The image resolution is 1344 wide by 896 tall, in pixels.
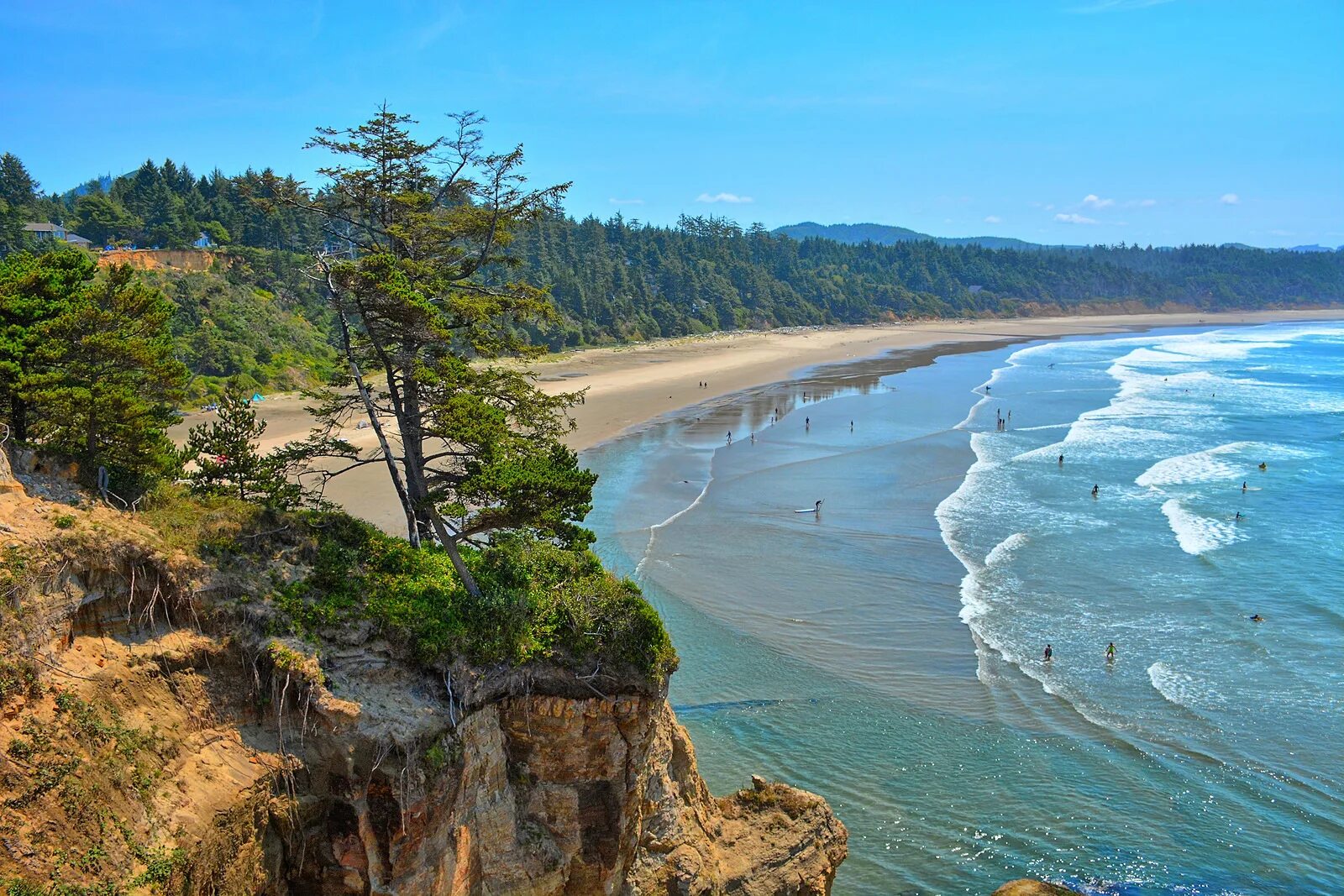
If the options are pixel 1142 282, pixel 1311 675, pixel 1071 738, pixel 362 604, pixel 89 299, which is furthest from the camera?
pixel 1142 282

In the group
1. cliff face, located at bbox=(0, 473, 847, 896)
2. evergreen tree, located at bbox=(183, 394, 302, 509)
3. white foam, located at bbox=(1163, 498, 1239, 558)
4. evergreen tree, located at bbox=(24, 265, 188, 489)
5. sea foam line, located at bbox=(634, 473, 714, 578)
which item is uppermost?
evergreen tree, located at bbox=(24, 265, 188, 489)

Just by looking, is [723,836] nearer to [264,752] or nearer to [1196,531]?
[264,752]

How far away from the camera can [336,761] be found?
10.3 metres

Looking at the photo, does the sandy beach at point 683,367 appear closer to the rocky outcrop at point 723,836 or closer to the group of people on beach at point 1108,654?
A: the group of people on beach at point 1108,654

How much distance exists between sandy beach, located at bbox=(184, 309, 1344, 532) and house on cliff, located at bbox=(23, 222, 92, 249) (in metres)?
25.0

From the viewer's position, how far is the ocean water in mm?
17422

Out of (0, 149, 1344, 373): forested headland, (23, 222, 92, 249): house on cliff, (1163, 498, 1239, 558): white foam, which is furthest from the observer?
(23, 222, 92, 249): house on cliff

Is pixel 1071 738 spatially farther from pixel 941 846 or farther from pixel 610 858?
pixel 610 858

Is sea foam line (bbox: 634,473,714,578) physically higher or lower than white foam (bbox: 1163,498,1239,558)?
higher

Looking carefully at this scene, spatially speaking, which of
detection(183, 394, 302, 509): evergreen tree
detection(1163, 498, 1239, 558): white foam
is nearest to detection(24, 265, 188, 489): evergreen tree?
detection(183, 394, 302, 509): evergreen tree

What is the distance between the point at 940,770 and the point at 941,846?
2519mm

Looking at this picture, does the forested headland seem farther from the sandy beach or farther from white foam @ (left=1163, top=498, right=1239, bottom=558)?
white foam @ (left=1163, top=498, right=1239, bottom=558)

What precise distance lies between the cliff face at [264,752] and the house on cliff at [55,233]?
66.5 m

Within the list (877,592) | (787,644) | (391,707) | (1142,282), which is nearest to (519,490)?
(391,707)
